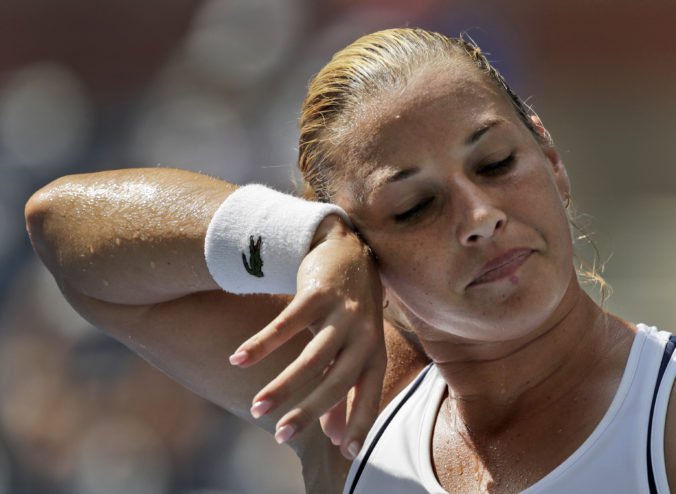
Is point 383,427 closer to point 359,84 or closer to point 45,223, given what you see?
point 359,84

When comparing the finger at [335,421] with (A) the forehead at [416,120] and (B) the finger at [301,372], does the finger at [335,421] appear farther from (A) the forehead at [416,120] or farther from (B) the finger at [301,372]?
(A) the forehead at [416,120]

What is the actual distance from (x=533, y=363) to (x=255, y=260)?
20.4 inches

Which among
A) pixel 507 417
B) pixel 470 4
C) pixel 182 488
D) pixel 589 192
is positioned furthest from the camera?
pixel 470 4

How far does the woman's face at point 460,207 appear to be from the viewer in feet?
4.45

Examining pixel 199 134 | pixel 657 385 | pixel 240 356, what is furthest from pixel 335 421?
pixel 199 134

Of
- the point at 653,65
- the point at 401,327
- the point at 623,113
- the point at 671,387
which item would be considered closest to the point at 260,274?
the point at 401,327

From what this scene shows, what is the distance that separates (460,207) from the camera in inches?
54.0

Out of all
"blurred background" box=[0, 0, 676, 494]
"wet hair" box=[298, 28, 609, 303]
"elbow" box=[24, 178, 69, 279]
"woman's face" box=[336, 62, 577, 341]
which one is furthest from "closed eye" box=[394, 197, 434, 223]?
"blurred background" box=[0, 0, 676, 494]

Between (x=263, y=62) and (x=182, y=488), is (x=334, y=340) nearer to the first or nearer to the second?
(x=182, y=488)

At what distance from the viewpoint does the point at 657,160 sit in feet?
12.7

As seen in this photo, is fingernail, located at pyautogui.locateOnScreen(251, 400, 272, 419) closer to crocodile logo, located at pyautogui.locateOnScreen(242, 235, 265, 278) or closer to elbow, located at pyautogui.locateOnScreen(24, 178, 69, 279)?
crocodile logo, located at pyautogui.locateOnScreen(242, 235, 265, 278)

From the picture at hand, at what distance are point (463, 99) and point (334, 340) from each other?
1.82 feet

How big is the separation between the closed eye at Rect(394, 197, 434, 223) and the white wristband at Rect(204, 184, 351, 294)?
88mm

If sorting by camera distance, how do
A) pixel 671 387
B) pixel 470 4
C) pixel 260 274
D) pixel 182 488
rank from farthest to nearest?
1. pixel 470 4
2. pixel 182 488
3. pixel 260 274
4. pixel 671 387
